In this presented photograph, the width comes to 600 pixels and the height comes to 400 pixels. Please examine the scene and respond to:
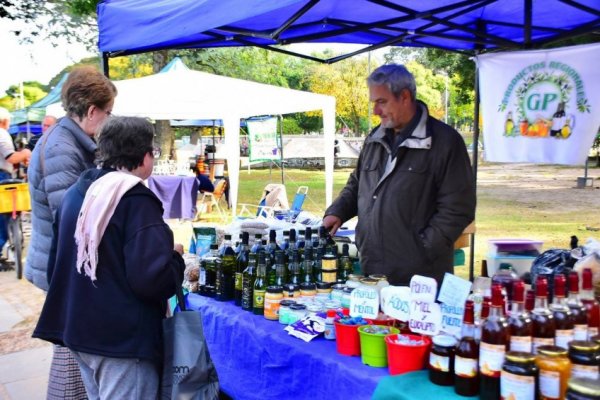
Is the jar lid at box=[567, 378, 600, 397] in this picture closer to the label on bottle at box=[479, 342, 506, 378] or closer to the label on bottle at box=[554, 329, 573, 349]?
the label on bottle at box=[479, 342, 506, 378]

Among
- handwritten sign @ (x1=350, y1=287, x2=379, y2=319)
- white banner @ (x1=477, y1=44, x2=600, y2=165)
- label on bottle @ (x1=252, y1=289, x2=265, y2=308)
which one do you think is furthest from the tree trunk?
handwritten sign @ (x1=350, y1=287, x2=379, y2=319)

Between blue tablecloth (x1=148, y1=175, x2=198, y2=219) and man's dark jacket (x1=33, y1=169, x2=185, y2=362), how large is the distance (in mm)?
8675

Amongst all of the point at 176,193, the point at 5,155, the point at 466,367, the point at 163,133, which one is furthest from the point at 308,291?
the point at 163,133

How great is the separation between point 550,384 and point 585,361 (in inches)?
4.5

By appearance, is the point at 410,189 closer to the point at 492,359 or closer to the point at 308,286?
the point at 308,286

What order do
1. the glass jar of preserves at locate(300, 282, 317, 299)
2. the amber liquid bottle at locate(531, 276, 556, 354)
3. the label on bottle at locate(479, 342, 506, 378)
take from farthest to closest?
the glass jar of preserves at locate(300, 282, 317, 299), the amber liquid bottle at locate(531, 276, 556, 354), the label on bottle at locate(479, 342, 506, 378)

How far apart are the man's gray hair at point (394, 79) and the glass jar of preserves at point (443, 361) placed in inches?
58.2

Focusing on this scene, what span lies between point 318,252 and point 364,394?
1.12m

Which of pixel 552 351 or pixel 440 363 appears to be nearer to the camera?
pixel 552 351

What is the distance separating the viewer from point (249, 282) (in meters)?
2.70

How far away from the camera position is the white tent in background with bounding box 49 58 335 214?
8570mm

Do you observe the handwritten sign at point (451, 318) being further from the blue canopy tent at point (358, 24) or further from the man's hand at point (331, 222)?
the blue canopy tent at point (358, 24)

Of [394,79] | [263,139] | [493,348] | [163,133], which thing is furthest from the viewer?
[163,133]

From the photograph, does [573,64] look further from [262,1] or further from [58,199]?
[58,199]
